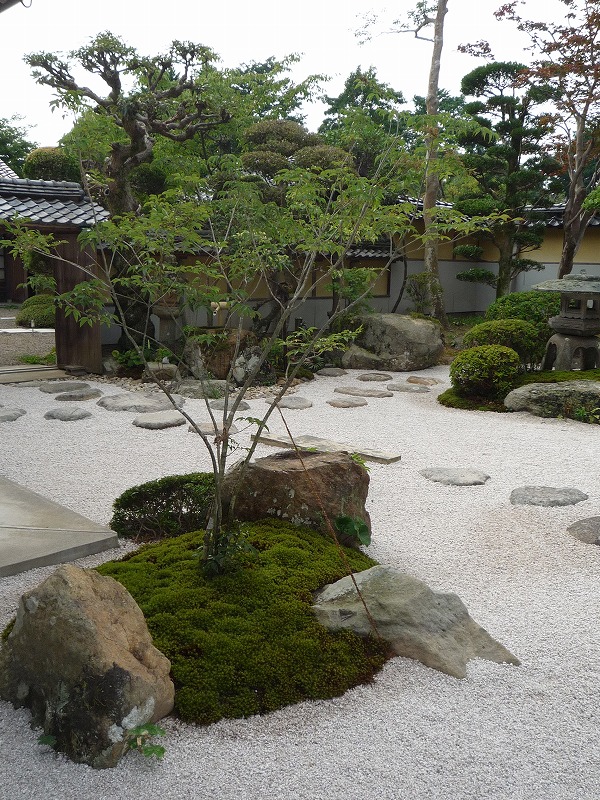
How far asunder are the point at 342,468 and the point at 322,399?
6097 millimetres

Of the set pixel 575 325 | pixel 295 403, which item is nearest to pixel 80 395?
pixel 295 403

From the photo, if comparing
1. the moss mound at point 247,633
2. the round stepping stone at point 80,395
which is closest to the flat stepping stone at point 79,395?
the round stepping stone at point 80,395

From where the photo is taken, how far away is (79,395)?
1007cm

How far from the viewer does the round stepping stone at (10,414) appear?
866 cm

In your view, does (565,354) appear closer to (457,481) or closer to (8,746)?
(457,481)

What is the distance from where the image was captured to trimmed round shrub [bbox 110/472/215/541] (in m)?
4.66

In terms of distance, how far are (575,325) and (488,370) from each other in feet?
4.96

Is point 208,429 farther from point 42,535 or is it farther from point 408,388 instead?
point 408,388

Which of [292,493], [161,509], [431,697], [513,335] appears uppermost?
[513,335]

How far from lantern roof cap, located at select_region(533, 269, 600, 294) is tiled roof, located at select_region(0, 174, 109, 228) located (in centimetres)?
675

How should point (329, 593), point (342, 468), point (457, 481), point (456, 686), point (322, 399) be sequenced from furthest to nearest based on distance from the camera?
1. point (322, 399)
2. point (457, 481)
3. point (342, 468)
4. point (329, 593)
5. point (456, 686)

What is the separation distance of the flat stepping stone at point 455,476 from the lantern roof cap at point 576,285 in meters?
4.61

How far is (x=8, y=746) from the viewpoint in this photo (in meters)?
2.66

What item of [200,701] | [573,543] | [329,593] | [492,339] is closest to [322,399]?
[492,339]
